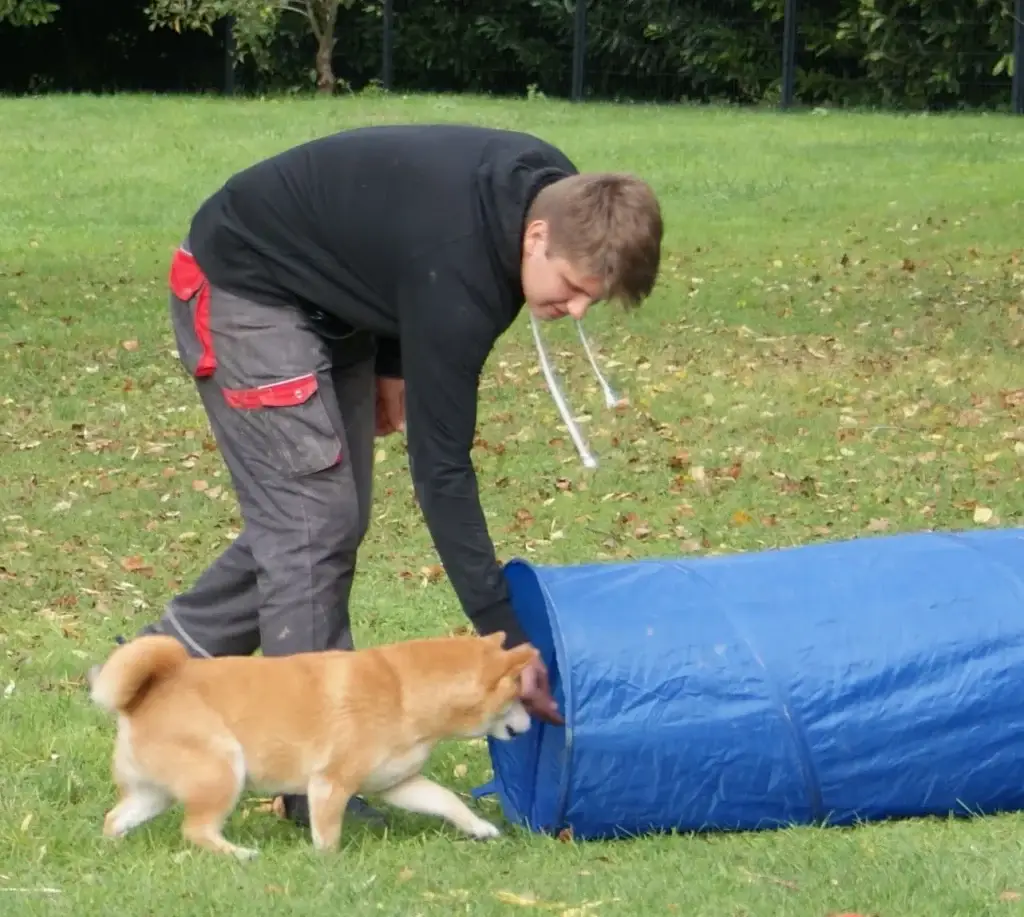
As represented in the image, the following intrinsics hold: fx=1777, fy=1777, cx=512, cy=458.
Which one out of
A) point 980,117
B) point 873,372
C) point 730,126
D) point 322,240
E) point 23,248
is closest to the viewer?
point 322,240

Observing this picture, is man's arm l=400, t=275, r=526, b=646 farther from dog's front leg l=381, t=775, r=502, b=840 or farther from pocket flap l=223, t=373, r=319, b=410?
dog's front leg l=381, t=775, r=502, b=840

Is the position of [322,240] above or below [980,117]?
above

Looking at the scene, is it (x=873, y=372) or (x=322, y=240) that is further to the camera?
(x=873, y=372)

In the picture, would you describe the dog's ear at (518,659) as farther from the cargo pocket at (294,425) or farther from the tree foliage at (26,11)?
the tree foliage at (26,11)

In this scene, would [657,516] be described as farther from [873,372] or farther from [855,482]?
[873,372]

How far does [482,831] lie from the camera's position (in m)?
4.49

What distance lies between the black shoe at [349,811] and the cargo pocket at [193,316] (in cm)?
115

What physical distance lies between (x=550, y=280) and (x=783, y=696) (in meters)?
1.21

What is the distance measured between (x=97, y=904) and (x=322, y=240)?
165 centimetres

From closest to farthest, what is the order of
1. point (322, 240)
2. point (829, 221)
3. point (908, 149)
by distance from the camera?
1. point (322, 240)
2. point (829, 221)
3. point (908, 149)

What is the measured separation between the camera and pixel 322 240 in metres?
4.36

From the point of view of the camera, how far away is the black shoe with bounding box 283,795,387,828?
4660 mm

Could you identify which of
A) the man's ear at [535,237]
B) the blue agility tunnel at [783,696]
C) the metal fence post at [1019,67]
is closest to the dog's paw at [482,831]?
Result: the blue agility tunnel at [783,696]

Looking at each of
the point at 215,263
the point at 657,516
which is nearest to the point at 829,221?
the point at 657,516
